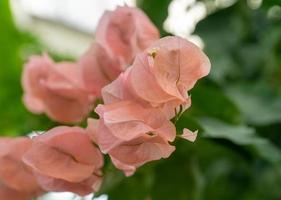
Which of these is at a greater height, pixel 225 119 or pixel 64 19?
pixel 225 119

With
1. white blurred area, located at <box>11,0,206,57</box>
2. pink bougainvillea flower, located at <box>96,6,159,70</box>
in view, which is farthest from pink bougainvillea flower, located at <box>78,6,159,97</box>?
white blurred area, located at <box>11,0,206,57</box>

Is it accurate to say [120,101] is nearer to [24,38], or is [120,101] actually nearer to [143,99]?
[143,99]

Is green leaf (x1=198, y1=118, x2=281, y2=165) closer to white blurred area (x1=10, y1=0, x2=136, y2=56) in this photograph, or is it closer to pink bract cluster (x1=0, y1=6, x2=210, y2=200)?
pink bract cluster (x1=0, y1=6, x2=210, y2=200)

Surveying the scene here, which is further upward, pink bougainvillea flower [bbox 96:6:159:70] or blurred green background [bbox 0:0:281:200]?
pink bougainvillea flower [bbox 96:6:159:70]

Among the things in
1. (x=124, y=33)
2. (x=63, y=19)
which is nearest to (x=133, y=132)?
(x=124, y=33)

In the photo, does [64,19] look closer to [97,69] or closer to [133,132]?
[97,69]
